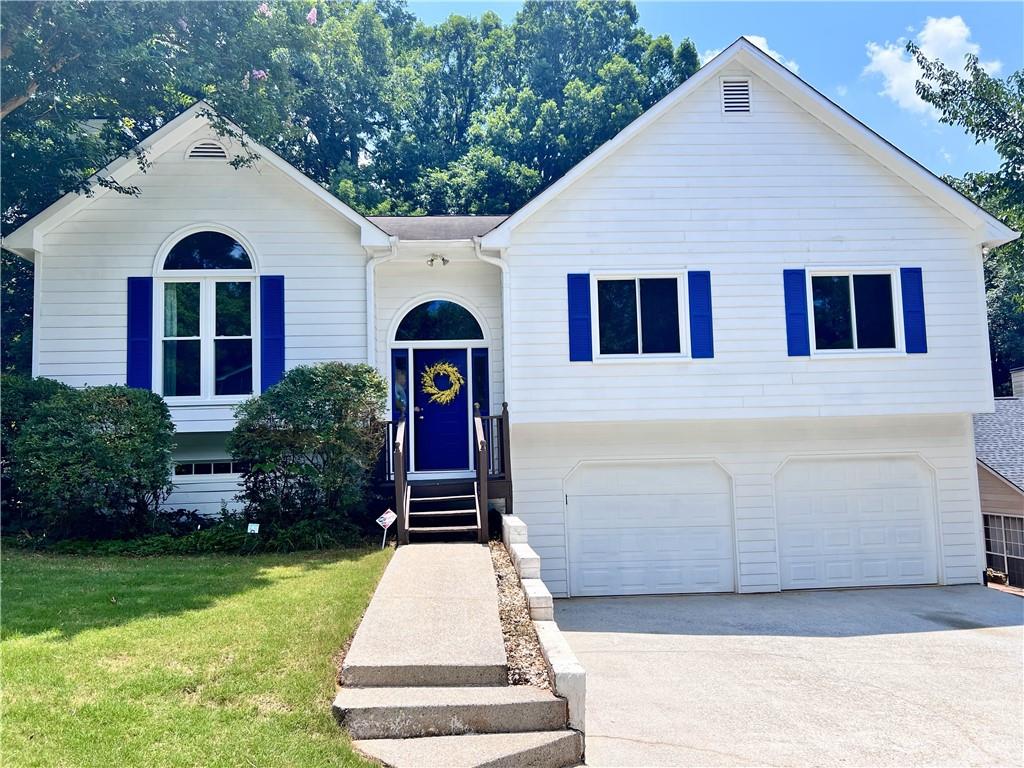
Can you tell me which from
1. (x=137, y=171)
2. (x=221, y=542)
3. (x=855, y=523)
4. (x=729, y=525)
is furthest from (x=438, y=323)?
(x=855, y=523)

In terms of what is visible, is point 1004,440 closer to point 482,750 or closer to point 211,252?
point 482,750

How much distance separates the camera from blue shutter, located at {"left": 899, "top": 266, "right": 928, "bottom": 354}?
11.5 metres

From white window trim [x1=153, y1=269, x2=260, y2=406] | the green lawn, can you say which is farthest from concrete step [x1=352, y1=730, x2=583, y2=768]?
white window trim [x1=153, y1=269, x2=260, y2=406]

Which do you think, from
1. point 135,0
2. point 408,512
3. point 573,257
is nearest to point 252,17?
point 135,0

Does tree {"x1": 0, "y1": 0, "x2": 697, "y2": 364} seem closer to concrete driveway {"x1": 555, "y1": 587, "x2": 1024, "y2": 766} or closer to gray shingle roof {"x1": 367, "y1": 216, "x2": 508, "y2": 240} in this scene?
gray shingle roof {"x1": 367, "y1": 216, "x2": 508, "y2": 240}

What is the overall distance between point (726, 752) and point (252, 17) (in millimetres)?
12580

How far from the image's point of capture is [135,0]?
10.7 m

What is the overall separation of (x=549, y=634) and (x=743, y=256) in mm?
7831

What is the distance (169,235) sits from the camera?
1120cm

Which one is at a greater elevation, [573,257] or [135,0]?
[135,0]

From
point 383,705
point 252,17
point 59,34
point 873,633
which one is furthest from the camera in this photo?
point 252,17

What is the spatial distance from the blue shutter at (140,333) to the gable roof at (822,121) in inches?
213

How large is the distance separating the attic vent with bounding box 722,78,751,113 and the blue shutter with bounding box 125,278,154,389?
9583 millimetres

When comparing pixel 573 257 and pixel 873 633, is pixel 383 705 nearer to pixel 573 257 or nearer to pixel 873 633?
pixel 873 633
